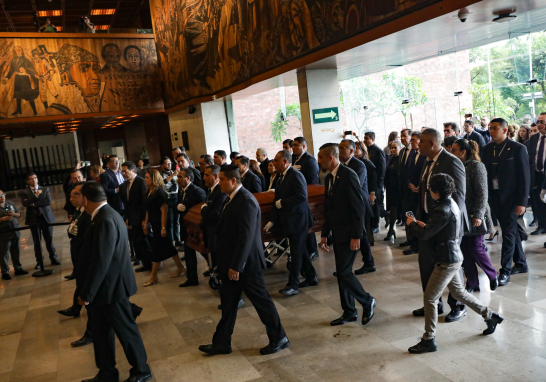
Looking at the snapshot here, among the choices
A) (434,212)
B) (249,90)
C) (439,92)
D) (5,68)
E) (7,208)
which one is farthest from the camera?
(439,92)

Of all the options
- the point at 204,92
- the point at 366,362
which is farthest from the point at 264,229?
the point at 204,92

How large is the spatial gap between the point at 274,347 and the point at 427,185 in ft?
6.77

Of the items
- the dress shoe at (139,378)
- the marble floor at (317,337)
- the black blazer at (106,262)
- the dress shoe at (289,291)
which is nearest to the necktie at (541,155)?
the marble floor at (317,337)

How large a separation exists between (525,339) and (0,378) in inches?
186

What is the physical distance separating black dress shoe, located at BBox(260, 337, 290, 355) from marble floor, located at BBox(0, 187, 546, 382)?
6cm

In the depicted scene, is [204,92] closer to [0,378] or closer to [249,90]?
[249,90]

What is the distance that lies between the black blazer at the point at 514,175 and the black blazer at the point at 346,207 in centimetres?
196

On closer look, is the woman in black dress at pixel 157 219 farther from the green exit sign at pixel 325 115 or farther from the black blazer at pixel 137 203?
the green exit sign at pixel 325 115

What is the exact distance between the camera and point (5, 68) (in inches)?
647

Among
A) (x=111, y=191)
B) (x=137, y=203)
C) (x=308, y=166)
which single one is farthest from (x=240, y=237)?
(x=111, y=191)

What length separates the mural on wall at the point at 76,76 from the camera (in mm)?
16578

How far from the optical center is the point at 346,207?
4734 millimetres

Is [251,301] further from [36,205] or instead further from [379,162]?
[36,205]

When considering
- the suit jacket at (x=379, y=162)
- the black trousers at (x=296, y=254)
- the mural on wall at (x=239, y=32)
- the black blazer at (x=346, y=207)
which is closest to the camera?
the black blazer at (x=346, y=207)
